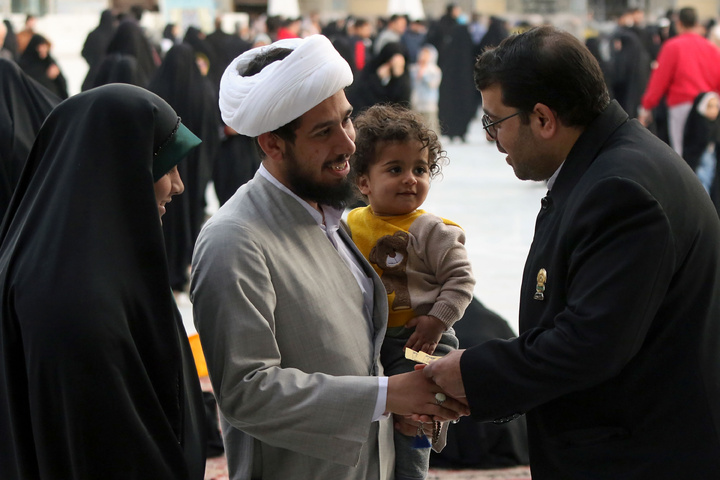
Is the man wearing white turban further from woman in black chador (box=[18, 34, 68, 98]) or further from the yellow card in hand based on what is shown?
woman in black chador (box=[18, 34, 68, 98])

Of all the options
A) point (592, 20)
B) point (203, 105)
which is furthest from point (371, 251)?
point (592, 20)

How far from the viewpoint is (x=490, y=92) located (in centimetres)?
206

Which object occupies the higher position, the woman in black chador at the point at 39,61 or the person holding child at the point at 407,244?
the person holding child at the point at 407,244

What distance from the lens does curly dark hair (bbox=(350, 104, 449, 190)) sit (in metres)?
2.52

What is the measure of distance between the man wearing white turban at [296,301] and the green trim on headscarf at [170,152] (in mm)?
154

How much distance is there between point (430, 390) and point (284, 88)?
759 mm

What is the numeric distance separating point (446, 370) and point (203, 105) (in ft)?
16.9

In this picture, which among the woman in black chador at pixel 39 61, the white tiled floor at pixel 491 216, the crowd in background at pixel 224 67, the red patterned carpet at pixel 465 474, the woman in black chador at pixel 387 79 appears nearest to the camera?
the red patterned carpet at pixel 465 474

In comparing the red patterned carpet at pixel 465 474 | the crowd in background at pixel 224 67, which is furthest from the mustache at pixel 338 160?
the red patterned carpet at pixel 465 474

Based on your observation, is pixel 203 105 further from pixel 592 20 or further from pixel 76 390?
pixel 592 20

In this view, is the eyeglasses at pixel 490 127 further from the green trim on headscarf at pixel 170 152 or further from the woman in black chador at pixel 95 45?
the woman in black chador at pixel 95 45

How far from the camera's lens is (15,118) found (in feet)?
13.4

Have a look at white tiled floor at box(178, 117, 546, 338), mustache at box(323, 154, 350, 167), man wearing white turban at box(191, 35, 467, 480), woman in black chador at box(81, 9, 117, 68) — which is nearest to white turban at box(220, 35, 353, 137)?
man wearing white turban at box(191, 35, 467, 480)

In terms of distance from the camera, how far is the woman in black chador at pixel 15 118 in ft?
12.7
